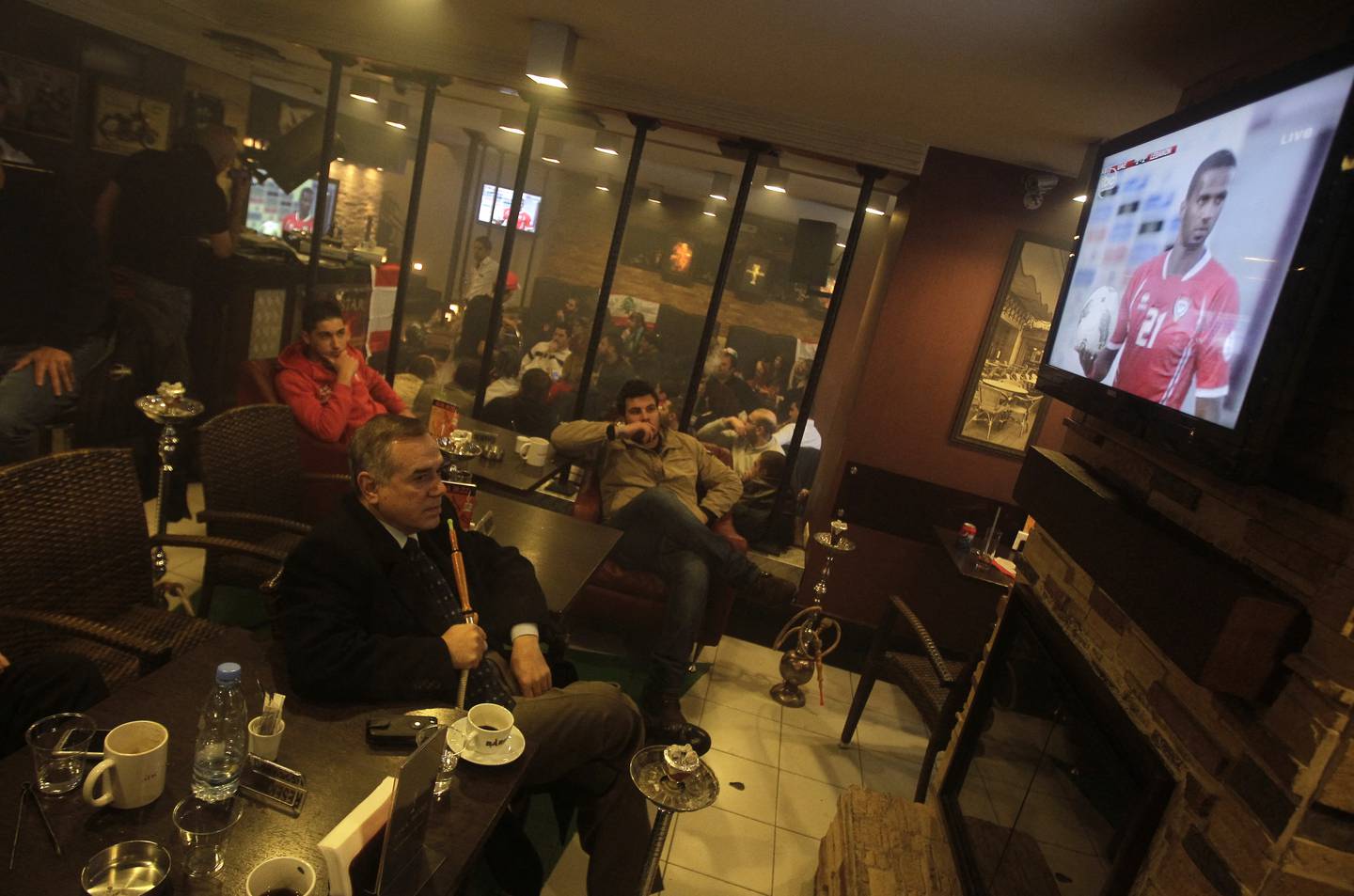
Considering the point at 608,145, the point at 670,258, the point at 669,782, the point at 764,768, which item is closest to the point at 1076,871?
the point at 669,782

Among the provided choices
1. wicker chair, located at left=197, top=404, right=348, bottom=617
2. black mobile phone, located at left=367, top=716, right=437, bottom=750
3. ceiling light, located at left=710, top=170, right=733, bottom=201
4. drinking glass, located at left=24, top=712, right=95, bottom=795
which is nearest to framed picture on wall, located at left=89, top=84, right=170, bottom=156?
wicker chair, located at left=197, top=404, right=348, bottom=617

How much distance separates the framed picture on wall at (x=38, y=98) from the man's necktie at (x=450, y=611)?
338cm

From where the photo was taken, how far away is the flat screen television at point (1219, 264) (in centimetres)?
120

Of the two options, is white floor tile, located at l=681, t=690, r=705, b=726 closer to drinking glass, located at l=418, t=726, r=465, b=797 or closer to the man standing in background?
drinking glass, located at l=418, t=726, r=465, b=797

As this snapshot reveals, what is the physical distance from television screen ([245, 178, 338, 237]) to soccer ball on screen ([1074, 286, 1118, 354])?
4.76m

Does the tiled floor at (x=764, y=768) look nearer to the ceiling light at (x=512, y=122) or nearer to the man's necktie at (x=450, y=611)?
the man's necktie at (x=450, y=611)

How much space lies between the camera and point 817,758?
3.34 metres

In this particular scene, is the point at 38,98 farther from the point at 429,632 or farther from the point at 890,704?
the point at 890,704

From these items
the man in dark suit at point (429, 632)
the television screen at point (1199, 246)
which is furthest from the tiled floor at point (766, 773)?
the television screen at point (1199, 246)

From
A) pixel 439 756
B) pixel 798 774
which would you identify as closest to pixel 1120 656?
pixel 439 756

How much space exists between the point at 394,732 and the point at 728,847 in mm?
1635

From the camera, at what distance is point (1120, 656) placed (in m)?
1.69

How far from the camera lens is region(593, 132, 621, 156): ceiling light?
4660mm

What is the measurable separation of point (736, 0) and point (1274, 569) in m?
2.28
